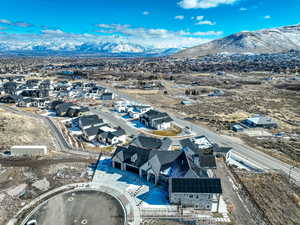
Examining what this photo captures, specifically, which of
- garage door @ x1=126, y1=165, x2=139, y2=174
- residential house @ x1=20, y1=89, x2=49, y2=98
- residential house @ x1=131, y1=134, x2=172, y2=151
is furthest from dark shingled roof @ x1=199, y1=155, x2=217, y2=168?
residential house @ x1=20, y1=89, x2=49, y2=98

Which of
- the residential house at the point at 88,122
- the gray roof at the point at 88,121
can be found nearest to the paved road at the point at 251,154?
the residential house at the point at 88,122

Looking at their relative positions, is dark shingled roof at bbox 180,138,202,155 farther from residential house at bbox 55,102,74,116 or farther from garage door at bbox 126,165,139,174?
residential house at bbox 55,102,74,116

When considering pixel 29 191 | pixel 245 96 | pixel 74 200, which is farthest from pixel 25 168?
pixel 245 96

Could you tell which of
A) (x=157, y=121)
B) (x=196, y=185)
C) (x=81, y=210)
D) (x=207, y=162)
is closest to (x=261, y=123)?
(x=157, y=121)

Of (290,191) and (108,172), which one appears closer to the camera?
(290,191)

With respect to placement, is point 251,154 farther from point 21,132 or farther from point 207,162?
point 21,132

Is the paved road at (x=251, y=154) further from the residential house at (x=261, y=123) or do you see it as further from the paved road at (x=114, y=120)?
the paved road at (x=114, y=120)

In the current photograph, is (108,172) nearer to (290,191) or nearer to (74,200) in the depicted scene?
(74,200)
